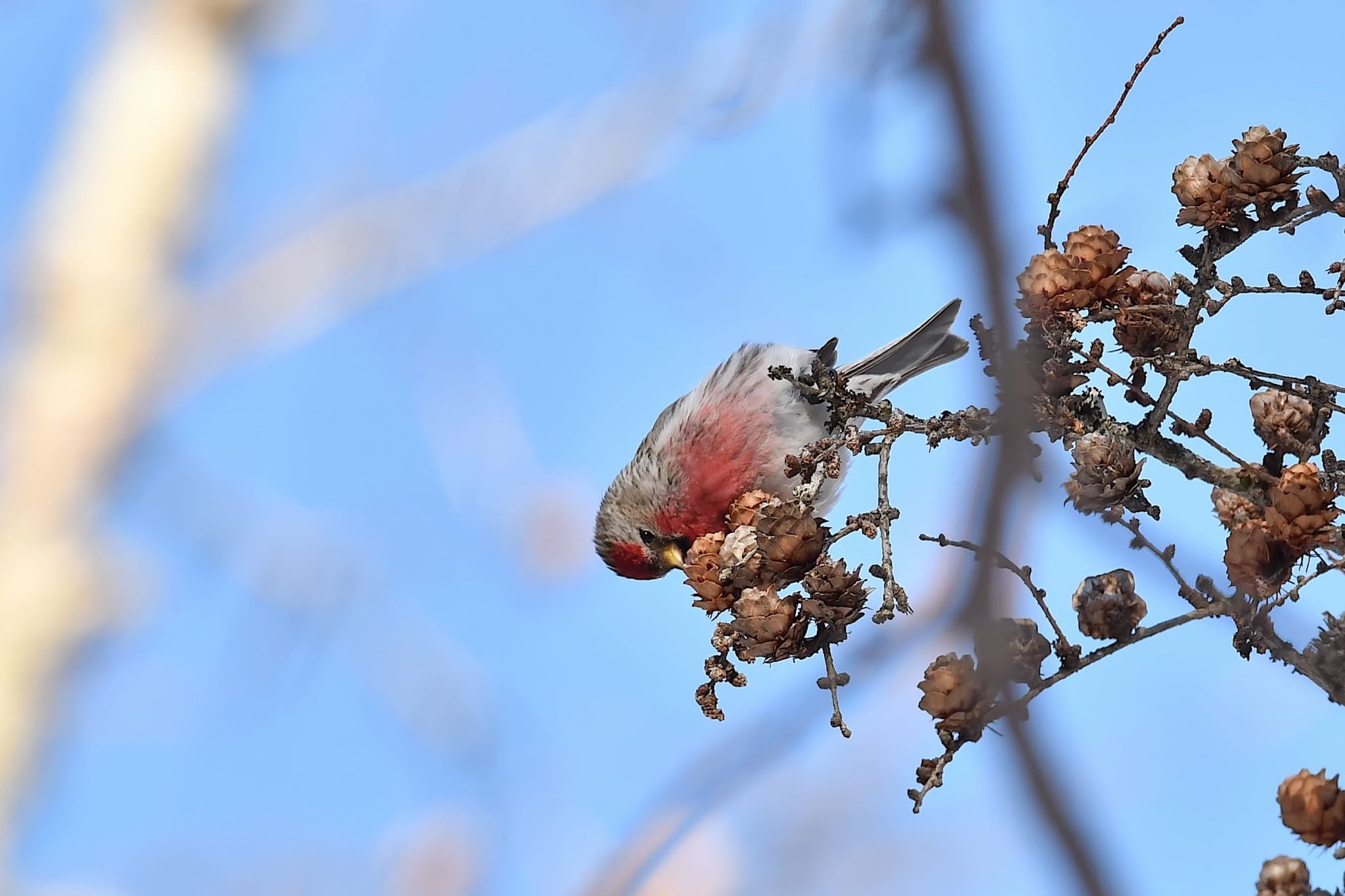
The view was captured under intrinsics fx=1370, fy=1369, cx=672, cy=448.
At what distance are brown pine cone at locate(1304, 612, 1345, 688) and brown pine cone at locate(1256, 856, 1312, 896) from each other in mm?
111

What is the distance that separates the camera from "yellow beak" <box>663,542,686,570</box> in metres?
3.00

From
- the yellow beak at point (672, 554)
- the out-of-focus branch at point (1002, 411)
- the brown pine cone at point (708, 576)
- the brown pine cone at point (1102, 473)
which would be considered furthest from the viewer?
the yellow beak at point (672, 554)

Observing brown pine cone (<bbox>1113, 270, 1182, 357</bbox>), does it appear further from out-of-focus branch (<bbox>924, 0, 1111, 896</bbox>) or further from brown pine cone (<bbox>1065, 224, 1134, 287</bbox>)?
out-of-focus branch (<bbox>924, 0, 1111, 896</bbox>)

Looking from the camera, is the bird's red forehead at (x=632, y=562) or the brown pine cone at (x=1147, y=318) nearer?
the brown pine cone at (x=1147, y=318)

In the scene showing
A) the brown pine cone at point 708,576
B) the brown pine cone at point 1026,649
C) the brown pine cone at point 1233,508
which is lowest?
the brown pine cone at point 1026,649

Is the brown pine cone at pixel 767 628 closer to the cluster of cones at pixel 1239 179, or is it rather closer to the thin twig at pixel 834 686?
the thin twig at pixel 834 686

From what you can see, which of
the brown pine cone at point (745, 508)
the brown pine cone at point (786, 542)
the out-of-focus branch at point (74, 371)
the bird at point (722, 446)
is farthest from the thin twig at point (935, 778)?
the out-of-focus branch at point (74, 371)

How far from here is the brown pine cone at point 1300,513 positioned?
0.90 m

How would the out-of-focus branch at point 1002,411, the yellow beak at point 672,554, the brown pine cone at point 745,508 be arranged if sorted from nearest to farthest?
the out-of-focus branch at point 1002,411 < the brown pine cone at point 745,508 < the yellow beak at point 672,554

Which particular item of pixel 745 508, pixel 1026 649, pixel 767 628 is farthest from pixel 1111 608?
pixel 745 508

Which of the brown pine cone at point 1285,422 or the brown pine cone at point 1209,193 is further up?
the brown pine cone at point 1209,193

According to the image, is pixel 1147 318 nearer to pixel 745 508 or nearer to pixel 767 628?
pixel 767 628

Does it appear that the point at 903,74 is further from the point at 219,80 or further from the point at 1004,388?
the point at 219,80

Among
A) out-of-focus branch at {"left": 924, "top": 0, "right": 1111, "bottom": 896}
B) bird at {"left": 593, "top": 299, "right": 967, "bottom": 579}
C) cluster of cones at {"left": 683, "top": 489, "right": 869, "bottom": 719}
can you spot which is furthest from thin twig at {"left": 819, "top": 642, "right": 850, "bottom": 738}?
bird at {"left": 593, "top": 299, "right": 967, "bottom": 579}
